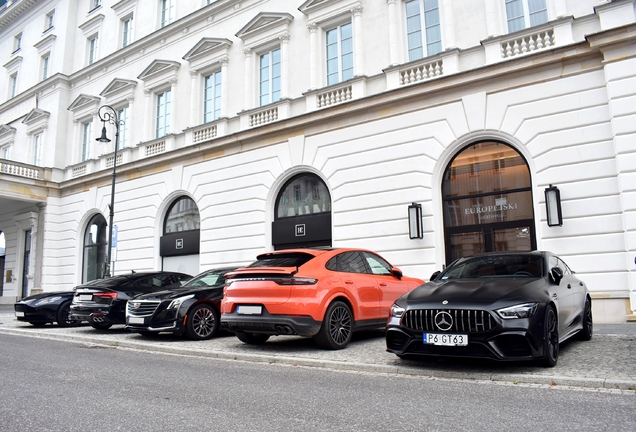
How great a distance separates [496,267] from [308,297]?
9.21ft

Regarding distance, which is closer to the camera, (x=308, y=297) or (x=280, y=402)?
Result: (x=280, y=402)

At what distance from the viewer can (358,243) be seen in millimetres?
14797

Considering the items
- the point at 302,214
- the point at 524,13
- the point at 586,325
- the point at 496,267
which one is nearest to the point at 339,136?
the point at 302,214

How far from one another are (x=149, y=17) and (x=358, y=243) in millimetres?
16240

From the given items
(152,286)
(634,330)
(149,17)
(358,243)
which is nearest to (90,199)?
(149,17)

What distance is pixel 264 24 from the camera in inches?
720

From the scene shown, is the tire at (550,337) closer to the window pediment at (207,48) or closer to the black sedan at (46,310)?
the black sedan at (46,310)

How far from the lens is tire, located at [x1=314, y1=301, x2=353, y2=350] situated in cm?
775

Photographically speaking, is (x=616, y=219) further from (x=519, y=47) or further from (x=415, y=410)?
(x=415, y=410)

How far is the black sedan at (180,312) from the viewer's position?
9.80 m

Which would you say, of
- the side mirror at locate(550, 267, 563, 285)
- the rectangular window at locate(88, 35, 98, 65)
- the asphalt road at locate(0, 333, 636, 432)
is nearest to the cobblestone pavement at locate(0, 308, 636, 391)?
the asphalt road at locate(0, 333, 636, 432)

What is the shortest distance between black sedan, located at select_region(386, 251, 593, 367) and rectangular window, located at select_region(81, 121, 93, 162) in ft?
77.5

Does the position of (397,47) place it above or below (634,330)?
above

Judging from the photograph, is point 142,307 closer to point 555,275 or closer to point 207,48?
point 555,275
